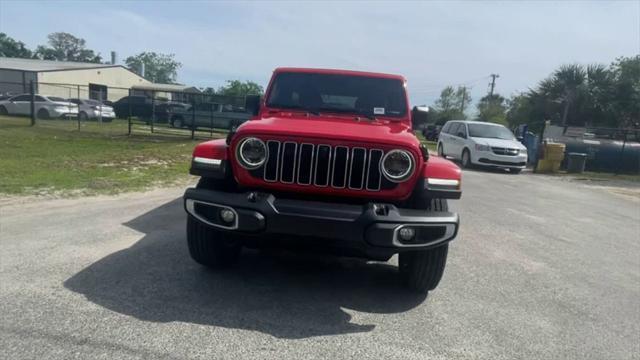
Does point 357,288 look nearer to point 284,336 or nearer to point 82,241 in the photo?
point 284,336

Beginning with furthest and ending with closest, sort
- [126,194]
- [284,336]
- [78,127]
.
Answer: [78,127]
[126,194]
[284,336]

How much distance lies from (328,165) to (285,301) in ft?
3.66

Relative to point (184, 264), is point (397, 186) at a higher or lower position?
higher

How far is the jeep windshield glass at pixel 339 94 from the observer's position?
5441 mm

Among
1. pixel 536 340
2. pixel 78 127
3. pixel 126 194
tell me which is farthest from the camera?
pixel 78 127

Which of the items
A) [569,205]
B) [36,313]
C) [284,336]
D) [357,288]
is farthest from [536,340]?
[569,205]

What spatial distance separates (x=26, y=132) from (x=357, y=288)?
1811 cm

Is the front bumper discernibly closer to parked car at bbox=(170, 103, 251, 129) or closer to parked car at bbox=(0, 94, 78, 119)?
parked car at bbox=(170, 103, 251, 129)

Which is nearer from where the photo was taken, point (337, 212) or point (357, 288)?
point (337, 212)

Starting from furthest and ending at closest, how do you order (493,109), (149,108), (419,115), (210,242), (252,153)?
(493,109), (149,108), (419,115), (210,242), (252,153)

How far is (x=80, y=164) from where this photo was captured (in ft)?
36.7

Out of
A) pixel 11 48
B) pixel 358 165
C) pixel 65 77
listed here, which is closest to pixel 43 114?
pixel 65 77

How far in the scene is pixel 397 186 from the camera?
12.9 ft

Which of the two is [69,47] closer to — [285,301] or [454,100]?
[454,100]
